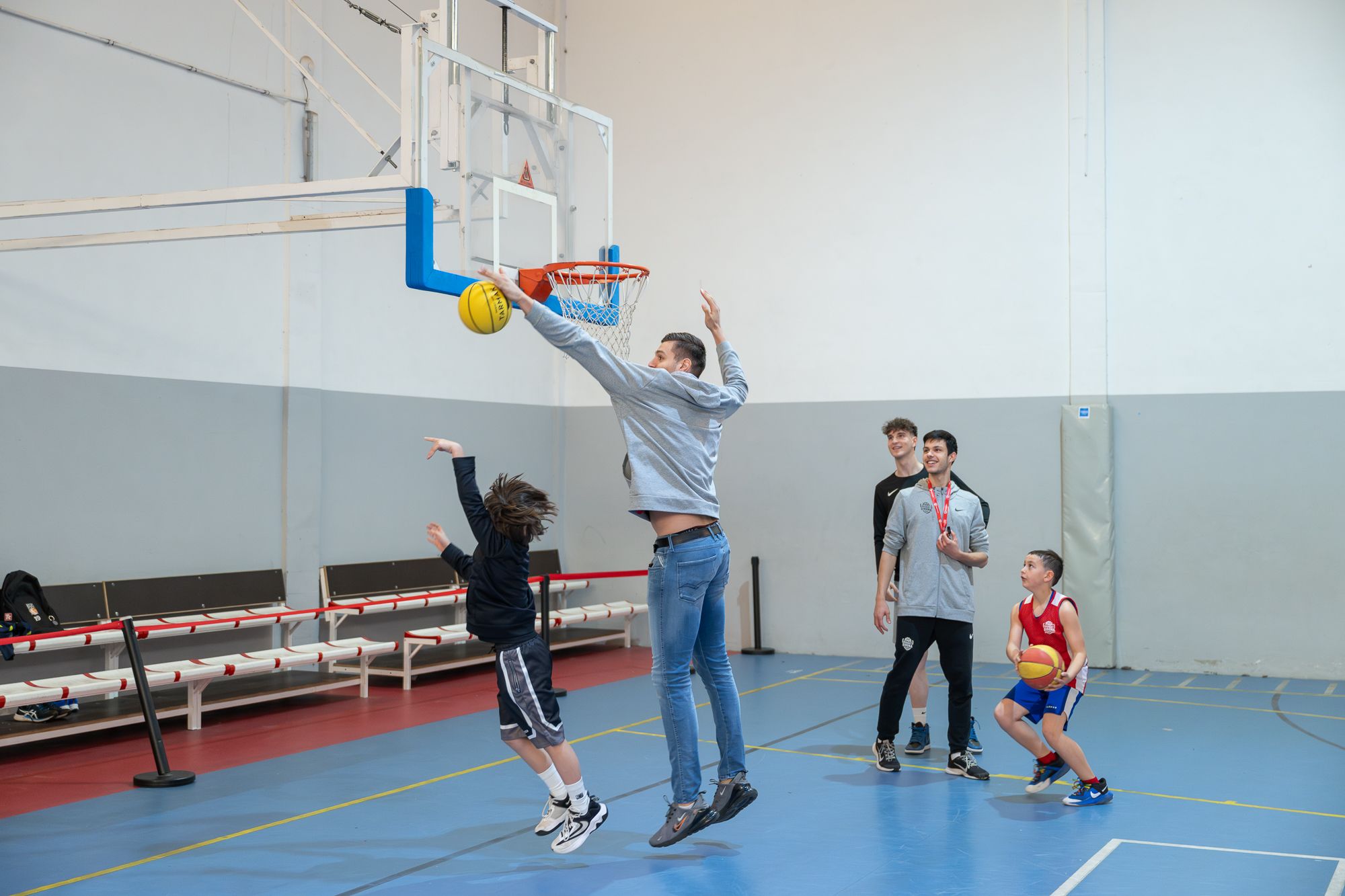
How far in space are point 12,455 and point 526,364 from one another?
17.5 feet

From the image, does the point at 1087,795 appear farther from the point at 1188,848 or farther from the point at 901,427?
the point at 901,427

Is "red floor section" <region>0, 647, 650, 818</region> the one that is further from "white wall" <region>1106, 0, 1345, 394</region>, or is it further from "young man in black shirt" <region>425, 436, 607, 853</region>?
"white wall" <region>1106, 0, 1345, 394</region>

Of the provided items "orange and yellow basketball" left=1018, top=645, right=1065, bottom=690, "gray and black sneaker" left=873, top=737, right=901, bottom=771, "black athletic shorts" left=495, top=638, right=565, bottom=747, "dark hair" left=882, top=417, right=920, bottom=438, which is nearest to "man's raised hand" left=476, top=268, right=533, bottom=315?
"black athletic shorts" left=495, top=638, right=565, bottom=747

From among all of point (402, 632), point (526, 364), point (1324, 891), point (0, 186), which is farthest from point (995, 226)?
point (0, 186)

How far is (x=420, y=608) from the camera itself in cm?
1027

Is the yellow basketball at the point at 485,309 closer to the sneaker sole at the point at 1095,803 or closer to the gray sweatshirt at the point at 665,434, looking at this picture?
the gray sweatshirt at the point at 665,434

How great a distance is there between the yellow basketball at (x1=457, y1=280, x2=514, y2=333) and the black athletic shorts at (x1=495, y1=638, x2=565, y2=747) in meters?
1.33

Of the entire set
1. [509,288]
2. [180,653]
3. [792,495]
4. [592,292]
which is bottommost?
[180,653]

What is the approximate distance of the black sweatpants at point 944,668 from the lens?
599 cm

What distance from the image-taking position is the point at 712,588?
443 centimetres

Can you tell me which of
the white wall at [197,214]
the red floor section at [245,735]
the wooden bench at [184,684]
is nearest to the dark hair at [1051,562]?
the red floor section at [245,735]

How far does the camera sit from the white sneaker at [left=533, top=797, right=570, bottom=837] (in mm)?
4727

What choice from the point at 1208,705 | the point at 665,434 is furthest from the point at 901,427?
the point at 1208,705

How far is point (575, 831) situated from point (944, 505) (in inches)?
105
